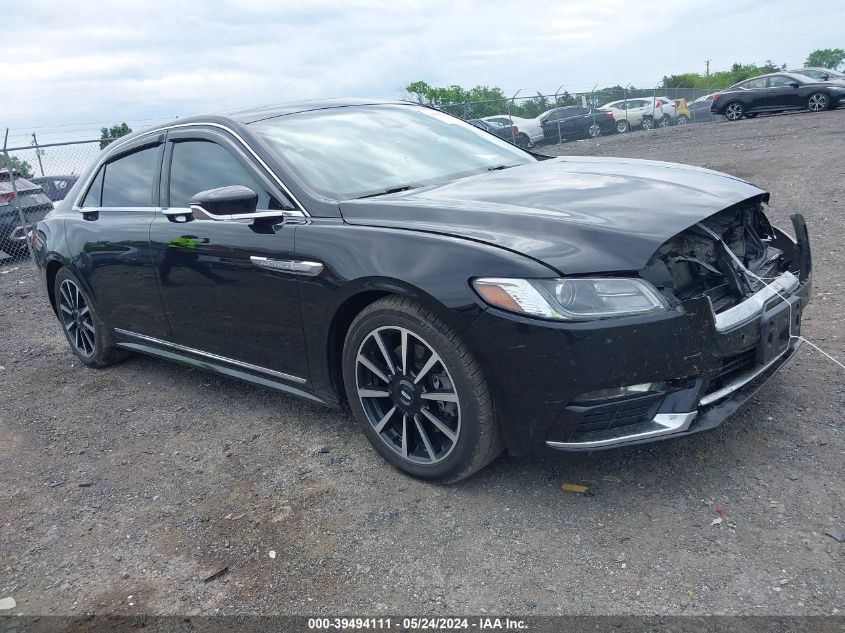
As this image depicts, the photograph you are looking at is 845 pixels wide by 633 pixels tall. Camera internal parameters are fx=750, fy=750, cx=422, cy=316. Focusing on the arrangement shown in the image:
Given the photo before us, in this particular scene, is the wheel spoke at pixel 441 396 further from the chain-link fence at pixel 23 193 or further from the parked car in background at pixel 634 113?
the parked car in background at pixel 634 113

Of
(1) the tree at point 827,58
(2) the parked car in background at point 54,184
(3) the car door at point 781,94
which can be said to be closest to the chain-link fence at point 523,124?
(2) the parked car in background at point 54,184

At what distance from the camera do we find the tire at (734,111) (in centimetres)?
2409

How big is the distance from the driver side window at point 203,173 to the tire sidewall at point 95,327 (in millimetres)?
1363

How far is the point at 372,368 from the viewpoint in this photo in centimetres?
327

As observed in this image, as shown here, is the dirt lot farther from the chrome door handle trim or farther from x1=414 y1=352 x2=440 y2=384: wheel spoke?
the chrome door handle trim

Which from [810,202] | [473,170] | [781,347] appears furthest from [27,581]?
[810,202]

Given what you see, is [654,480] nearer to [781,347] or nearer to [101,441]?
[781,347]

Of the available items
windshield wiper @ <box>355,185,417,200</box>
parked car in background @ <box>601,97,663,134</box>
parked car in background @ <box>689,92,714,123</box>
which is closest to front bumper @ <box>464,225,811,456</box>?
windshield wiper @ <box>355,185,417,200</box>

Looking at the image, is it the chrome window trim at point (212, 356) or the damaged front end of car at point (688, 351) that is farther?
the chrome window trim at point (212, 356)

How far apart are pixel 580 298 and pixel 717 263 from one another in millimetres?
774

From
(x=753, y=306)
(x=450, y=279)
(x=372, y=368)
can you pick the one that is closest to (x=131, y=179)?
(x=372, y=368)

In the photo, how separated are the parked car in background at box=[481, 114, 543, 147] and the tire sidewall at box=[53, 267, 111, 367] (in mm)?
18680

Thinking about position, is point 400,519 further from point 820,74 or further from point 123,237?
point 820,74

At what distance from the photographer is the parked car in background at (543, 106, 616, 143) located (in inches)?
959
